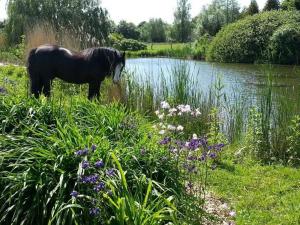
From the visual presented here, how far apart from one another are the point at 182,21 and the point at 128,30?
709 cm

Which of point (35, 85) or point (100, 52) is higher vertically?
point (100, 52)

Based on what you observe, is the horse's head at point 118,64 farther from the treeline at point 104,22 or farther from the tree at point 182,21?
the tree at point 182,21

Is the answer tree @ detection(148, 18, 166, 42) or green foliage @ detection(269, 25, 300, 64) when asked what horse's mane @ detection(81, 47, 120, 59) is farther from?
tree @ detection(148, 18, 166, 42)

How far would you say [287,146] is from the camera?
5621 millimetres

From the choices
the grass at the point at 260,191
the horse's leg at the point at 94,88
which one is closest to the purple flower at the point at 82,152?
the grass at the point at 260,191

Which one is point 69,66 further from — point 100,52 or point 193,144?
point 193,144

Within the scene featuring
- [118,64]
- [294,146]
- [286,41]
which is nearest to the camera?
[294,146]

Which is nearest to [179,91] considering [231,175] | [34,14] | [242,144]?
[242,144]

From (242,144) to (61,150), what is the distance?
12.7ft

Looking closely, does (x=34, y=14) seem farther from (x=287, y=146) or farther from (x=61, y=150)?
(x=61, y=150)

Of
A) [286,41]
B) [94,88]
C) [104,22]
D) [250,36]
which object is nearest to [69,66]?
[94,88]

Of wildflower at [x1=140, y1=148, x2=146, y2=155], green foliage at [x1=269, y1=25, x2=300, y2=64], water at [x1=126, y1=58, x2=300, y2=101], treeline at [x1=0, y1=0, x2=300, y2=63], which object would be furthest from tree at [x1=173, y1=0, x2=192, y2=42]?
wildflower at [x1=140, y1=148, x2=146, y2=155]

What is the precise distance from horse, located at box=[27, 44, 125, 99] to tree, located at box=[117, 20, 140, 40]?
46714mm

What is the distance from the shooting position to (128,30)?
54.6 metres
